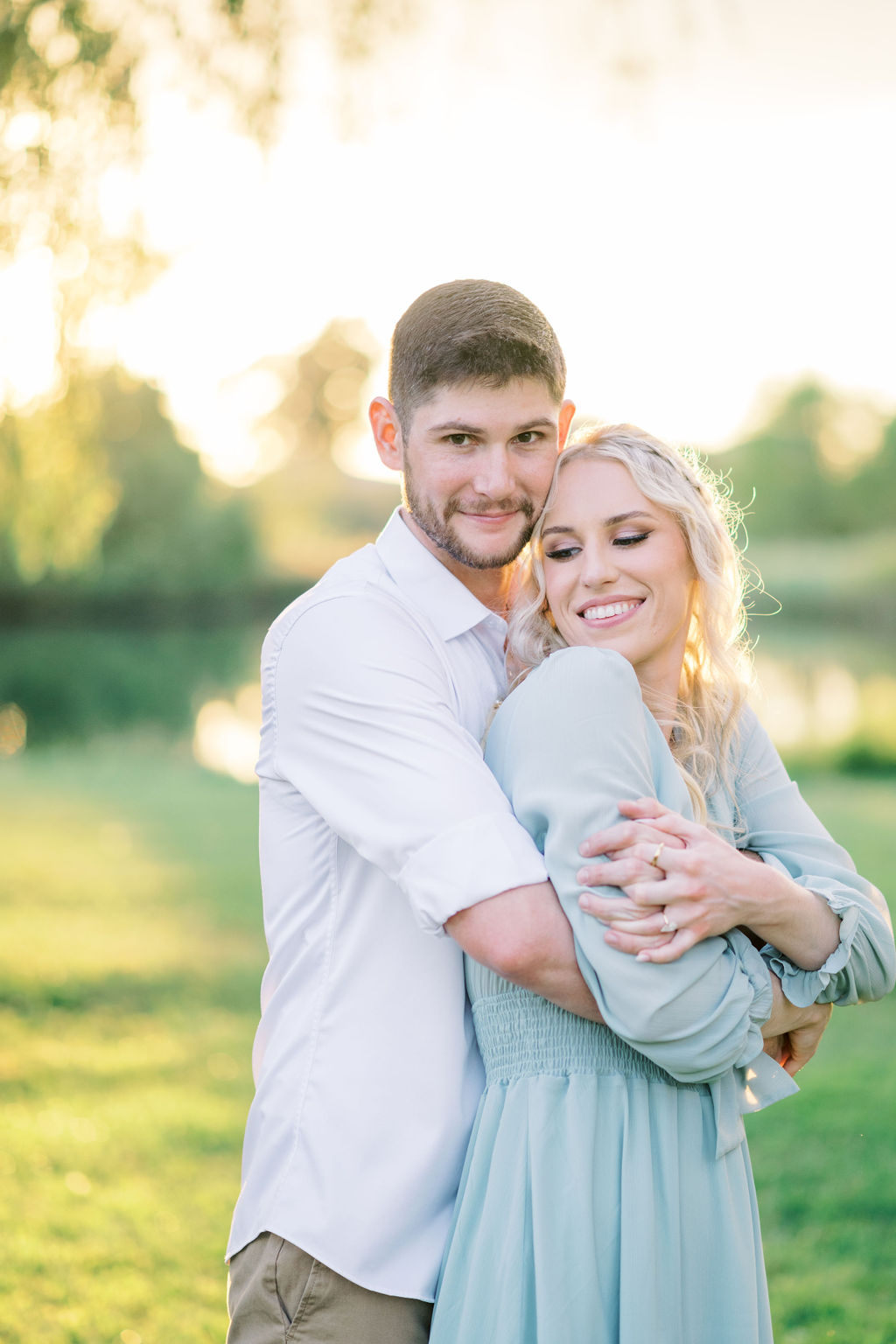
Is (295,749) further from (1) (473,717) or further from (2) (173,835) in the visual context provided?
(2) (173,835)

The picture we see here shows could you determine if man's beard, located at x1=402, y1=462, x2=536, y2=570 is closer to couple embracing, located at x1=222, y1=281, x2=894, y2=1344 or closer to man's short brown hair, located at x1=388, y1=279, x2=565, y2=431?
couple embracing, located at x1=222, y1=281, x2=894, y2=1344

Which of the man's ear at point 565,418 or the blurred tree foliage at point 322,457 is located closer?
the man's ear at point 565,418

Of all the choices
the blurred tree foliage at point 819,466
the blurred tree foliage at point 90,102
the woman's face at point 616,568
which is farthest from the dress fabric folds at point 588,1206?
the blurred tree foliage at point 819,466

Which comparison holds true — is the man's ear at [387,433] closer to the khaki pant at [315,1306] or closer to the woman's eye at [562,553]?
the woman's eye at [562,553]

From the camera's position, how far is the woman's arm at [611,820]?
75.7 inches

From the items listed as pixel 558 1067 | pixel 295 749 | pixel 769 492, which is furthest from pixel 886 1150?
pixel 769 492

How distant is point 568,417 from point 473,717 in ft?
2.74

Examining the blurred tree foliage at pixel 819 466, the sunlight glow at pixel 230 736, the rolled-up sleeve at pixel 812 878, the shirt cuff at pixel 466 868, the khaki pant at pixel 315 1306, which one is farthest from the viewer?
the blurred tree foliage at pixel 819 466

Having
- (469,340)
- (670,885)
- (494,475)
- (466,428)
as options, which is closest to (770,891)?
(670,885)

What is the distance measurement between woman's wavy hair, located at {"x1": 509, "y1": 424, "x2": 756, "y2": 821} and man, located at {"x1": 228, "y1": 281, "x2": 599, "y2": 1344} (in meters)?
0.23

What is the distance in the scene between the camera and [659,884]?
1915 mm

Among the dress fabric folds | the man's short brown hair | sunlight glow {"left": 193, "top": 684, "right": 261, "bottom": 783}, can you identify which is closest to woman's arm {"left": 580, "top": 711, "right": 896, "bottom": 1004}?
the dress fabric folds

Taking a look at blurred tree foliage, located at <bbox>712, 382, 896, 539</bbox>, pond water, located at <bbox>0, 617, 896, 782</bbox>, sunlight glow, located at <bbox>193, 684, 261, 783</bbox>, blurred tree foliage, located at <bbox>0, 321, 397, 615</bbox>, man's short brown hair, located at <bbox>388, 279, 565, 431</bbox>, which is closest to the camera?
man's short brown hair, located at <bbox>388, 279, 565, 431</bbox>

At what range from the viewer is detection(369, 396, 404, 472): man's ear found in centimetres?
258
